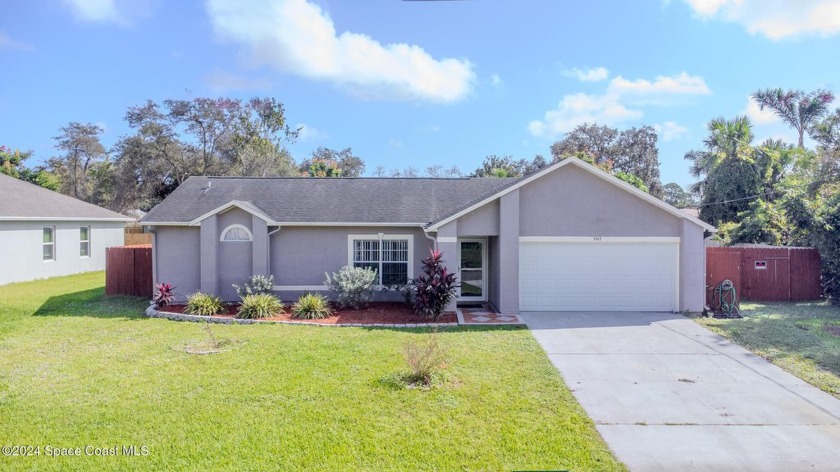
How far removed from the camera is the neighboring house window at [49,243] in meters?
20.8

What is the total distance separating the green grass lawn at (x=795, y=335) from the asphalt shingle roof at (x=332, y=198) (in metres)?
7.32

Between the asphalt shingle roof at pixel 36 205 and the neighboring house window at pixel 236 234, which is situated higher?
the asphalt shingle roof at pixel 36 205

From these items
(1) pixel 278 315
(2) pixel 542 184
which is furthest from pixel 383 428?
(2) pixel 542 184

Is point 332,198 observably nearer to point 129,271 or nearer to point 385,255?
point 385,255

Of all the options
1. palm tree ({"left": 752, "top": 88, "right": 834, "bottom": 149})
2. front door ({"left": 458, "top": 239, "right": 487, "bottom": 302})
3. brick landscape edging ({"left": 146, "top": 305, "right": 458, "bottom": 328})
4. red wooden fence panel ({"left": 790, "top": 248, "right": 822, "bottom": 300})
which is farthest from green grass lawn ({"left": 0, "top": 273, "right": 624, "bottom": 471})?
palm tree ({"left": 752, "top": 88, "right": 834, "bottom": 149})

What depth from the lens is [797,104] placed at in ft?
103

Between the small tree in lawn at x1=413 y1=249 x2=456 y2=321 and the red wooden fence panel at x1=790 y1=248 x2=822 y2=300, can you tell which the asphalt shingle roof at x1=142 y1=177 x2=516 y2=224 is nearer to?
the small tree in lawn at x1=413 y1=249 x2=456 y2=321

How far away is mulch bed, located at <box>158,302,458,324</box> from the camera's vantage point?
12.0 meters

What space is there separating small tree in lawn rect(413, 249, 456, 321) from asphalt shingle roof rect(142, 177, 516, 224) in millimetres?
2240

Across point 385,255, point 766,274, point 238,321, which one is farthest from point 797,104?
point 238,321

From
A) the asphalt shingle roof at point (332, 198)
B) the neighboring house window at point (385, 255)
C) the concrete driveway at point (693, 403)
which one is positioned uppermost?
the asphalt shingle roof at point (332, 198)

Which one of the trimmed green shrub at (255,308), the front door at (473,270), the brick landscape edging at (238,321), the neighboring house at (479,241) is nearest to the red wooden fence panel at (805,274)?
the neighboring house at (479,241)

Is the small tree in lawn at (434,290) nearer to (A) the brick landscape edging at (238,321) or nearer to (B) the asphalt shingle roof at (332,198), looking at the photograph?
(A) the brick landscape edging at (238,321)

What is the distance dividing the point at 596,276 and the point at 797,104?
29.8 m
